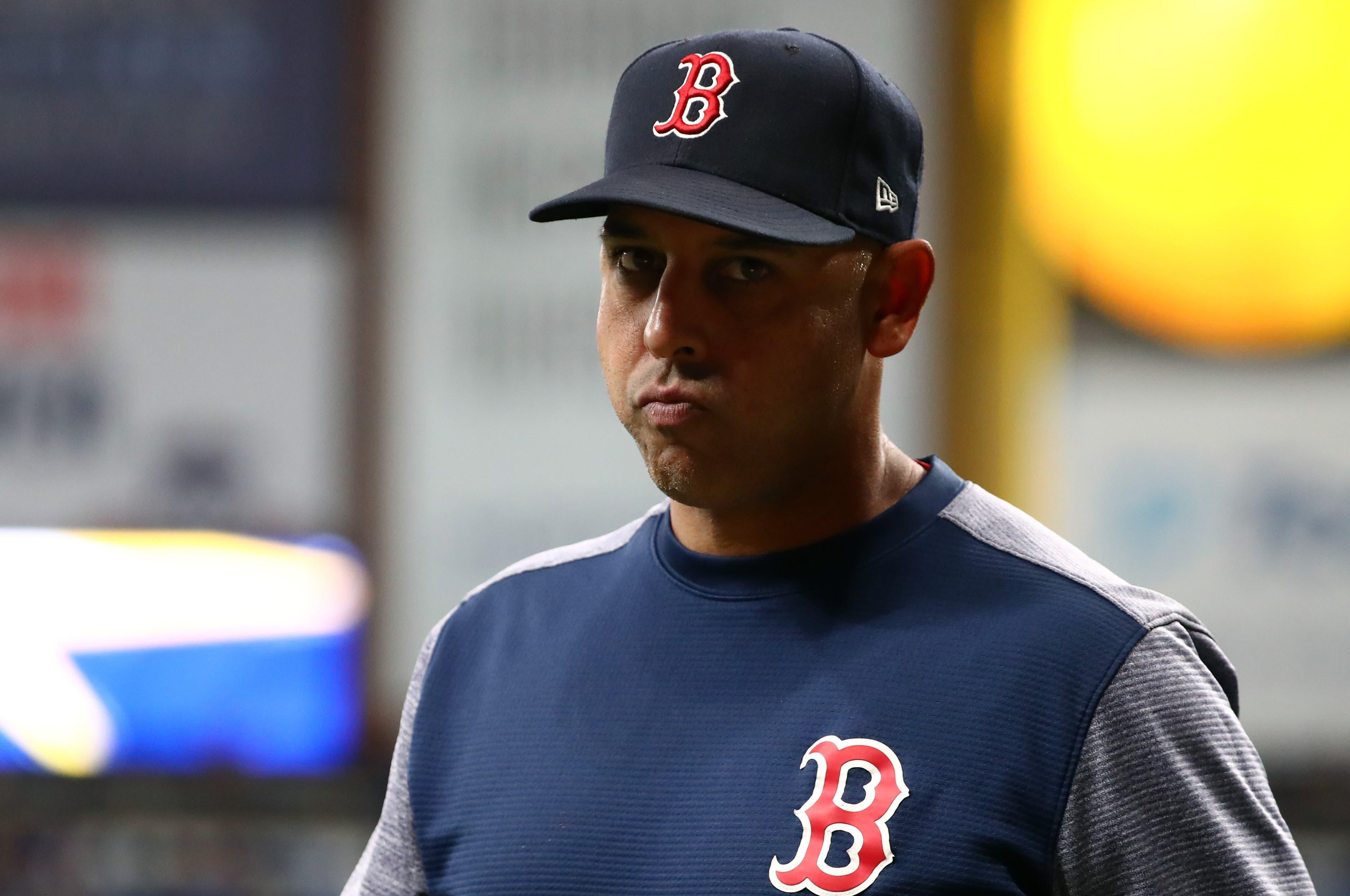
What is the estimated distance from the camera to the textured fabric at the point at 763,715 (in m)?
1.14

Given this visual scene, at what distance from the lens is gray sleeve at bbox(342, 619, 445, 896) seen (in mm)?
1360

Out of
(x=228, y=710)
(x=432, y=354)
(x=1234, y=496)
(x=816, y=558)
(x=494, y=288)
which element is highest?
(x=816, y=558)

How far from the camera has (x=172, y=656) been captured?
3750mm

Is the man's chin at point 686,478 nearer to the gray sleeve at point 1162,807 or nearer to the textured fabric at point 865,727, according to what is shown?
the textured fabric at point 865,727

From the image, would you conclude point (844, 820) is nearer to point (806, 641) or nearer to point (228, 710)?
point (806, 641)

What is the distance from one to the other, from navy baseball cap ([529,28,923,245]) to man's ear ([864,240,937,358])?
0.01m

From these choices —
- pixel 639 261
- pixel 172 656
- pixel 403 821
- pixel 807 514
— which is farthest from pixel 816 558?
pixel 172 656

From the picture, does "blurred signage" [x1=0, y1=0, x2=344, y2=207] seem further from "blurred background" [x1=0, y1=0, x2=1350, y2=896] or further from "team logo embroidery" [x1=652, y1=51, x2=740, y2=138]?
"team logo embroidery" [x1=652, y1=51, x2=740, y2=138]

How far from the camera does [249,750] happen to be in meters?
3.75

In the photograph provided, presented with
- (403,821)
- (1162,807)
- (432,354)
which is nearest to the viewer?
(1162,807)

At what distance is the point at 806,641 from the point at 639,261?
0.30 metres

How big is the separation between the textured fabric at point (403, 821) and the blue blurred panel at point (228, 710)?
2362mm

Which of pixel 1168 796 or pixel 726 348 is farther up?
pixel 726 348

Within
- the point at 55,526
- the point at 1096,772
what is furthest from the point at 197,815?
the point at 1096,772
